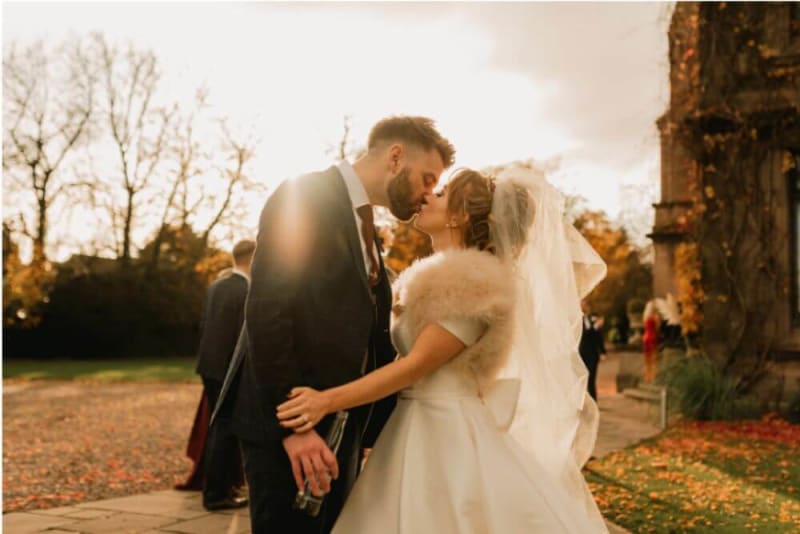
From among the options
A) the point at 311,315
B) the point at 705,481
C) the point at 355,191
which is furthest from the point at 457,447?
the point at 705,481

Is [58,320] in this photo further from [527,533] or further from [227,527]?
[527,533]

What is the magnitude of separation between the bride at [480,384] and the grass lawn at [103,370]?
19.9m

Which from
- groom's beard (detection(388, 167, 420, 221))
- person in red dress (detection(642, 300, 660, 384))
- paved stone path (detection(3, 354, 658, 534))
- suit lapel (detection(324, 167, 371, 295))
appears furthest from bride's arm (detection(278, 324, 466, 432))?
person in red dress (detection(642, 300, 660, 384))

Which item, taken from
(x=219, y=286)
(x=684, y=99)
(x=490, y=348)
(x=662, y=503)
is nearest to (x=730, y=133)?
(x=684, y=99)

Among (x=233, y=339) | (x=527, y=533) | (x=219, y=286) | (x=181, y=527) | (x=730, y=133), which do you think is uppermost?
(x=730, y=133)

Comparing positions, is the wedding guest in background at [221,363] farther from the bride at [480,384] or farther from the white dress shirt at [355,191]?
the white dress shirt at [355,191]

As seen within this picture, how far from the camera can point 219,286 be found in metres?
6.54

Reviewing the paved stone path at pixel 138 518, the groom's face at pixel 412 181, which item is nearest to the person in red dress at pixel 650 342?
the paved stone path at pixel 138 518

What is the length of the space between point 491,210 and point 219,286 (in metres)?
3.76

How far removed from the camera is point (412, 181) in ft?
9.68

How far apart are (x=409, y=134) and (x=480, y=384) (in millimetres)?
955

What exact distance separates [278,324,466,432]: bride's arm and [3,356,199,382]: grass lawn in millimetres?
20290

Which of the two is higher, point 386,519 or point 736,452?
point 386,519

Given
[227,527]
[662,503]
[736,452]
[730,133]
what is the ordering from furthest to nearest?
[730,133], [736,452], [662,503], [227,527]
